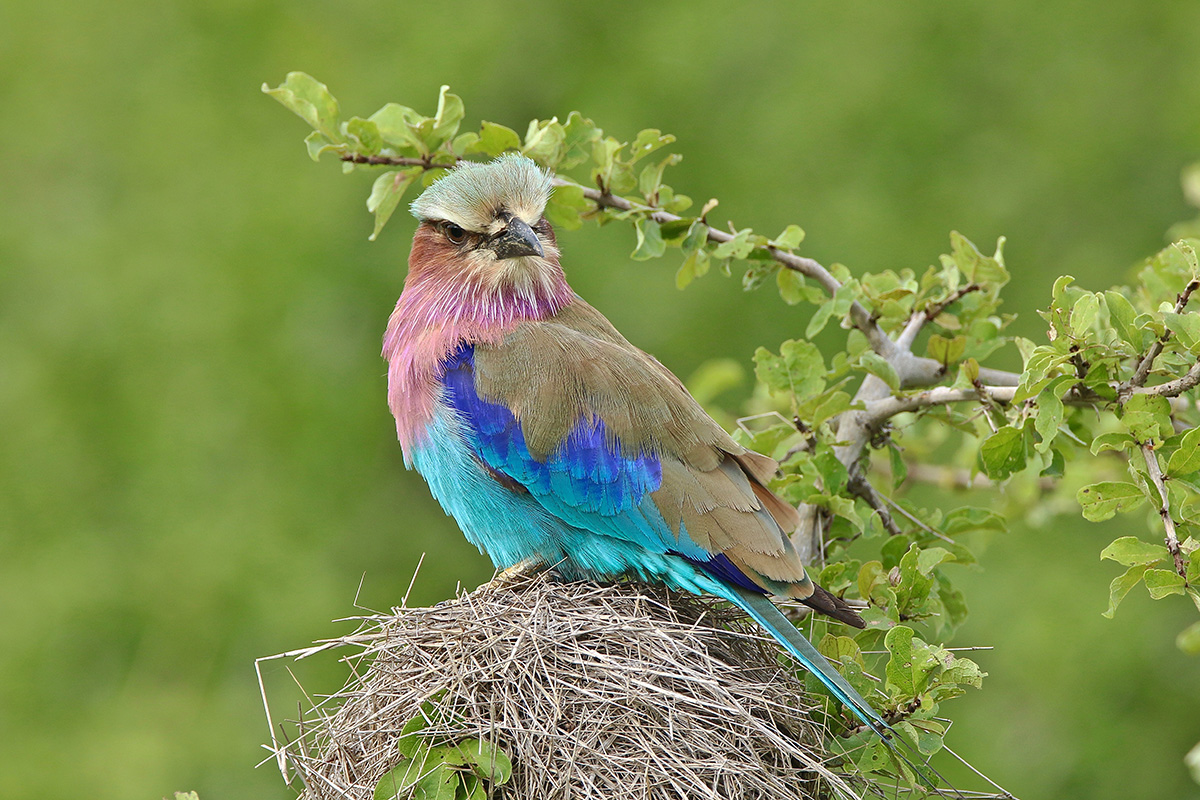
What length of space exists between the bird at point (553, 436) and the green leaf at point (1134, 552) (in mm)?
562

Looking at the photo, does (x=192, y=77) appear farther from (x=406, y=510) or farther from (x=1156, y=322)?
(x=1156, y=322)

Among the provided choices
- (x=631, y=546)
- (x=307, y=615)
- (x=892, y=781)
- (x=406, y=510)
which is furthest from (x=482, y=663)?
(x=406, y=510)

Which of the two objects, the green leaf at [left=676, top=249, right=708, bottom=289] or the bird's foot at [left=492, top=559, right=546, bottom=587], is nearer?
the bird's foot at [left=492, top=559, right=546, bottom=587]

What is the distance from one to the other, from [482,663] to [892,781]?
3.02ft

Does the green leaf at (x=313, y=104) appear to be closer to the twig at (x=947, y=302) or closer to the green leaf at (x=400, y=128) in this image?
the green leaf at (x=400, y=128)

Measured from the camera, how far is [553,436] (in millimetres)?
3145

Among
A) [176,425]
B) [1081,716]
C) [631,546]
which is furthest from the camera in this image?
[176,425]

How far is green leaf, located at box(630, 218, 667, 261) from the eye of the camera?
3496 millimetres

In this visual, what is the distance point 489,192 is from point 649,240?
18.7 inches

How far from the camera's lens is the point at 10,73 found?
8945 millimetres

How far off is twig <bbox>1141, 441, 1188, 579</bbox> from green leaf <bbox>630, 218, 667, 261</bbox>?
140cm

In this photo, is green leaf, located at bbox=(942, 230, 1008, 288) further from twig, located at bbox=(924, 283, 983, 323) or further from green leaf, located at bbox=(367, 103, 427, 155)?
green leaf, located at bbox=(367, 103, 427, 155)

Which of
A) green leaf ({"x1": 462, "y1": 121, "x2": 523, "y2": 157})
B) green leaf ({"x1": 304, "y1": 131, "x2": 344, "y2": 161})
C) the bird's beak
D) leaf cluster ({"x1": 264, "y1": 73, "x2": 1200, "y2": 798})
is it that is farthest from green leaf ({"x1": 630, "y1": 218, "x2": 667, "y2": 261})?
green leaf ({"x1": 304, "y1": 131, "x2": 344, "y2": 161})

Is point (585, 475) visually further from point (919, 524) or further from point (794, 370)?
point (919, 524)
